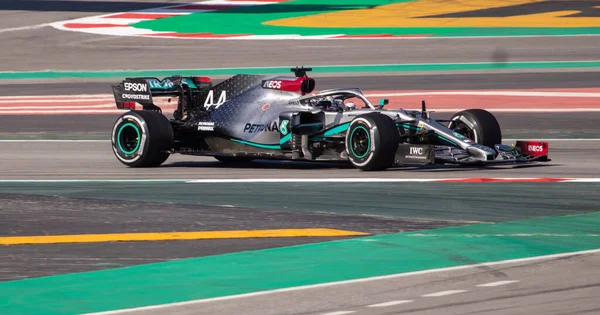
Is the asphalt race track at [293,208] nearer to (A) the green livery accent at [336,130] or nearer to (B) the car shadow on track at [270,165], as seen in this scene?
(B) the car shadow on track at [270,165]

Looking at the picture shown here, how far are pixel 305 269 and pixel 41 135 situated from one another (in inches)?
547

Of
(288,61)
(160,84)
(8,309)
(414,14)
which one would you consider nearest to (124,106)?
(160,84)

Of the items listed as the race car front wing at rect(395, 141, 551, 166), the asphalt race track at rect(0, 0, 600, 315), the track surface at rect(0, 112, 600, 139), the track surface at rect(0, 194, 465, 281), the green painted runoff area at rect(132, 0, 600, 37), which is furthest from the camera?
the green painted runoff area at rect(132, 0, 600, 37)

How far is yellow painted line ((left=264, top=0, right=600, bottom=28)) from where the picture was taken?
43.8 metres

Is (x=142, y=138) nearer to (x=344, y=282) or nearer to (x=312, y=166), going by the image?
(x=312, y=166)

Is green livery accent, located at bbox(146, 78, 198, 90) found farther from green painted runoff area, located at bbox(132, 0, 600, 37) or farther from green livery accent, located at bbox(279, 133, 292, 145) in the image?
green painted runoff area, located at bbox(132, 0, 600, 37)

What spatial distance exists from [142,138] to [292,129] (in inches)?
82.9

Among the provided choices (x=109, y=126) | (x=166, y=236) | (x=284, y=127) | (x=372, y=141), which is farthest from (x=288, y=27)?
(x=166, y=236)

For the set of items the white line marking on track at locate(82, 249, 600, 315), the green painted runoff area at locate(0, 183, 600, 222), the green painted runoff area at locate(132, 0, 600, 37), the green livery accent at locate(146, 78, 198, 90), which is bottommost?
the white line marking on track at locate(82, 249, 600, 315)

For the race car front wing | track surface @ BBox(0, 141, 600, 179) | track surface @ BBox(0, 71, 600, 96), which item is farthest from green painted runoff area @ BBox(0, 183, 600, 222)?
track surface @ BBox(0, 71, 600, 96)

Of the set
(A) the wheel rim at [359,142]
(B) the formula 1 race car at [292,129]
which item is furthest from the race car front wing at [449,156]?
(A) the wheel rim at [359,142]

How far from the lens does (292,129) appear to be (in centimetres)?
1573

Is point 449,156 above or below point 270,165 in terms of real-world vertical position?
above

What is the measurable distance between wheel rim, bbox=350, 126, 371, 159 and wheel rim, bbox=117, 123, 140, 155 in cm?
315
